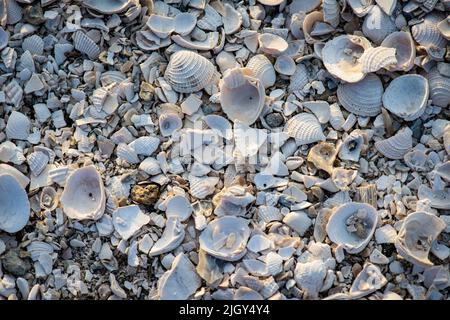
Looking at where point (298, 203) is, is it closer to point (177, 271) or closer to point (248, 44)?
point (177, 271)

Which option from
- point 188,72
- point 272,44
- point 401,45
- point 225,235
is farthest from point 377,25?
point 225,235

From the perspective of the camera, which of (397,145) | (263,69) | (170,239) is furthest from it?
(263,69)

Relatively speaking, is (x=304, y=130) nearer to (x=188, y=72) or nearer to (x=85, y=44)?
(x=188, y=72)

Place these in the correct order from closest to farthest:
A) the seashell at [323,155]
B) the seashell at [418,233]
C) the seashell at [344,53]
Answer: the seashell at [418,233]
the seashell at [323,155]
the seashell at [344,53]

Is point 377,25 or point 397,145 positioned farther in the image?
point 377,25

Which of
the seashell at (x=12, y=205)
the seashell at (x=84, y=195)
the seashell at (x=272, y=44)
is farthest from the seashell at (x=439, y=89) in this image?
the seashell at (x=12, y=205)

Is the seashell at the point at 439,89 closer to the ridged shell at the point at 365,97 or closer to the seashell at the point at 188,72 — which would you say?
the ridged shell at the point at 365,97
